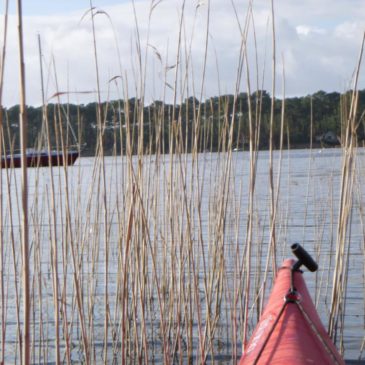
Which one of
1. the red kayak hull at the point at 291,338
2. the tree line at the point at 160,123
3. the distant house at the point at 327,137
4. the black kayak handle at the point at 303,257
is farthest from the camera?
the distant house at the point at 327,137

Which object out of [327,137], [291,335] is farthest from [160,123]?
[327,137]

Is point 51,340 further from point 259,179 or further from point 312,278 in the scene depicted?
point 259,179

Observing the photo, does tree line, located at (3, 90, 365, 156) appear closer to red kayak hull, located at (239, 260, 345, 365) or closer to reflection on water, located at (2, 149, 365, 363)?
reflection on water, located at (2, 149, 365, 363)

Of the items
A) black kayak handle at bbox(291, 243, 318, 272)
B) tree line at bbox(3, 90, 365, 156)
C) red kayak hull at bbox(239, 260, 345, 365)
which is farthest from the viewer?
tree line at bbox(3, 90, 365, 156)

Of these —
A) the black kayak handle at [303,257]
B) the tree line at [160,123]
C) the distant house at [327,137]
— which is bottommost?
the black kayak handle at [303,257]

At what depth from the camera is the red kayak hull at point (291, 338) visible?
2.14m

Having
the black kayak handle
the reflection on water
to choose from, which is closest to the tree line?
the reflection on water

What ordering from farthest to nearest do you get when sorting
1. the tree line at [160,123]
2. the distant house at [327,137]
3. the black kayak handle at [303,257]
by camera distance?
the distant house at [327,137] < the tree line at [160,123] < the black kayak handle at [303,257]

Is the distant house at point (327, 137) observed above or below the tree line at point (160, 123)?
below

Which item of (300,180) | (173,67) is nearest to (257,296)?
(173,67)

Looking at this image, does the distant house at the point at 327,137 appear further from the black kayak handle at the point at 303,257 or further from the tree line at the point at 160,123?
the black kayak handle at the point at 303,257

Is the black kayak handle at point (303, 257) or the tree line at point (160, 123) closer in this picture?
the black kayak handle at point (303, 257)

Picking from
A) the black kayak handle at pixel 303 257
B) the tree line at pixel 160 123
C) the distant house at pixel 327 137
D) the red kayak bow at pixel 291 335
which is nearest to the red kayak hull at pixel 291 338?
the red kayak bow at pixel 291 335

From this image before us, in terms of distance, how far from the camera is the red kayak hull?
2145 millimetres
